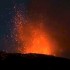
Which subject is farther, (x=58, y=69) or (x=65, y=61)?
(x=65, y=61)

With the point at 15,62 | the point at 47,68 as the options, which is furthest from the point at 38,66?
the point at 15,62

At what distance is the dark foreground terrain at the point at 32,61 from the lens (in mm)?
29712

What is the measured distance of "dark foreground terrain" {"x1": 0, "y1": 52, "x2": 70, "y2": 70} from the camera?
29.7 meters

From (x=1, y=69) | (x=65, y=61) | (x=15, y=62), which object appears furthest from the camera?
(x=65, y=61)

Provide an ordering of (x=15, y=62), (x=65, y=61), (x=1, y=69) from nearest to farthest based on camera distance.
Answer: (x=1, y=69), (x=15, y=62), (x=65, y=61)

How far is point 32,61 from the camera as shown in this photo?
3098 centimetres

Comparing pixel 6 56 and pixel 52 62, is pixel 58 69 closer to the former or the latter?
pixel 52 62

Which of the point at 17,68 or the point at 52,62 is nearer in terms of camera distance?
the point at 17,68

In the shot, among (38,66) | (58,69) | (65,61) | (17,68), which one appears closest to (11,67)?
(17,68)

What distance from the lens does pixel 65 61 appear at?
107 ft

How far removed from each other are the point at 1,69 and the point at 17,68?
5.75ft

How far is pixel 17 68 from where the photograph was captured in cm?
2830

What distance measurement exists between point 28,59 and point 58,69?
4722mm

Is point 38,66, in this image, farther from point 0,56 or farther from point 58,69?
point 0,56
